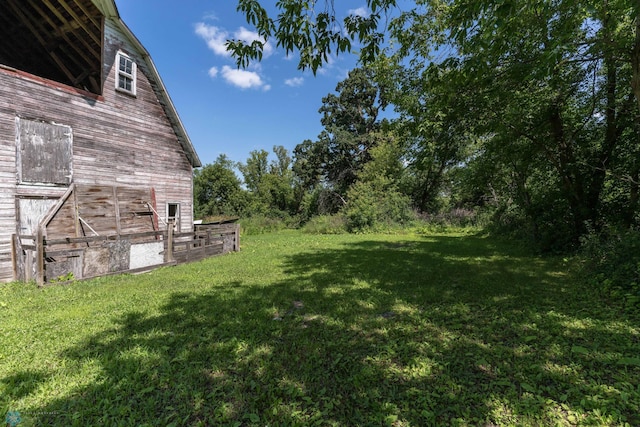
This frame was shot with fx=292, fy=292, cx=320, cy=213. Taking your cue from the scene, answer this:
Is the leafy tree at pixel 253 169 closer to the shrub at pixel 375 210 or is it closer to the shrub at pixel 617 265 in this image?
the shrub at pixel 375 210

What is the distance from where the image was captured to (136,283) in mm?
6734

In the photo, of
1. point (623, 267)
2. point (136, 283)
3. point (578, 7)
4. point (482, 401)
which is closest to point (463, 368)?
point (482, 401)

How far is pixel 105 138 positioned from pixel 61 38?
→ 3.62 metres

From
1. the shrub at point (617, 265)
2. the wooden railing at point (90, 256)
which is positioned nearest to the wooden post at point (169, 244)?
the wooden railing at point (90, 256)

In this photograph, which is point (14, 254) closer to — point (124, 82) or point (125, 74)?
point (124, 82)

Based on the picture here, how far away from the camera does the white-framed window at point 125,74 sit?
9781 mm

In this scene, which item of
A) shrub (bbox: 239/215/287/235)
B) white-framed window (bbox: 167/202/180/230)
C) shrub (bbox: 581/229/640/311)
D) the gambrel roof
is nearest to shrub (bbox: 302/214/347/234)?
shrub (bbox: 239/215/287/235)

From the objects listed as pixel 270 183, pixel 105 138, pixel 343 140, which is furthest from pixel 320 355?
pixel 270 183

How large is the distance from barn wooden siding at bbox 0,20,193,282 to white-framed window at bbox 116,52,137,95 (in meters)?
0.19

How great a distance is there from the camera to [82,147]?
348 inches

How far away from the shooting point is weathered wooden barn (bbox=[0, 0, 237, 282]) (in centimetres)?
734

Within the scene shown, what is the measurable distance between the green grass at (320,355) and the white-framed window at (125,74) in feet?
23.3

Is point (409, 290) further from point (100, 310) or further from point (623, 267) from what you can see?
point (100, 310)

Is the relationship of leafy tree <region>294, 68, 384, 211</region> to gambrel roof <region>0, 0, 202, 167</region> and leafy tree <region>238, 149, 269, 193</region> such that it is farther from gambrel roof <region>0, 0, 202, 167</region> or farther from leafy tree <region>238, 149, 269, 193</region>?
gambrel roof <region>0, 0, 202, 167</region>
